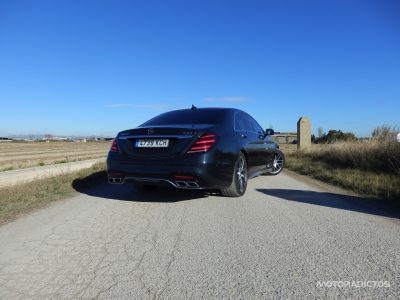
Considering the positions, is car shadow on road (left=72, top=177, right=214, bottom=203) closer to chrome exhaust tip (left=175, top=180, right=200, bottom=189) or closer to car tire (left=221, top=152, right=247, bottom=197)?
car tire (left=221, top=152, right=247, bottom=197)

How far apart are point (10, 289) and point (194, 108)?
5060 mm

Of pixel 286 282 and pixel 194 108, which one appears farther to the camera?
pixel 194 108

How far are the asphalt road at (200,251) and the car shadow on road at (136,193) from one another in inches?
15.7

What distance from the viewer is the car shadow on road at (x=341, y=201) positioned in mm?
6066

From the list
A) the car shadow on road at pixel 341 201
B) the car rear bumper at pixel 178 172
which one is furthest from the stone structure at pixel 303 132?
the car rear bumper at pixel 178 172

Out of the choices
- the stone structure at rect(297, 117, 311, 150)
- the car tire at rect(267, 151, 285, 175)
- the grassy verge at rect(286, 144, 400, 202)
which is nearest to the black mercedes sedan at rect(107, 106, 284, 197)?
the grassy verge at rect(286, 144, 400, 202)

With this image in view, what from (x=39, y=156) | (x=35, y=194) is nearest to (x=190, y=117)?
(x=35, y=194)

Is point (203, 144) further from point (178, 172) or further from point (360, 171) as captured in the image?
point (360, 171)

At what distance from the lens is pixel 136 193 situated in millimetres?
7520

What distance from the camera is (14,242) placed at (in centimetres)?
429

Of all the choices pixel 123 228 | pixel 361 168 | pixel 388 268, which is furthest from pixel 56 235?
pixel 361 168

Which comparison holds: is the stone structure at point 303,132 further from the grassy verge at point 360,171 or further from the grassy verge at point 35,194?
the grassy verge at point 35,194

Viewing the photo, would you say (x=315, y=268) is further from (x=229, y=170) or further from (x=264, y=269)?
(x=229, y=170)

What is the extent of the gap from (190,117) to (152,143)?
1.30 metres
